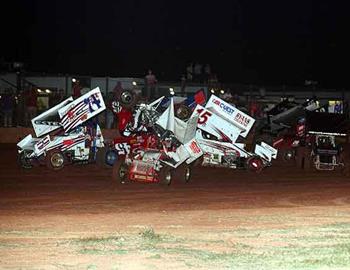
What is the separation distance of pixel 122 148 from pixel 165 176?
6.35 ft

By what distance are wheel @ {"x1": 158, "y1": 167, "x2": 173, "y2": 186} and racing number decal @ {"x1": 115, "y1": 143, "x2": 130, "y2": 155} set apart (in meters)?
1.20

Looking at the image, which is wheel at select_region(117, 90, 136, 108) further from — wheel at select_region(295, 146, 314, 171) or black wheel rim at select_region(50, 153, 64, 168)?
wheel at select_region(295, 146, 314, 171)

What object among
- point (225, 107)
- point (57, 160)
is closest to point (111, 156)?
point (57, 160)

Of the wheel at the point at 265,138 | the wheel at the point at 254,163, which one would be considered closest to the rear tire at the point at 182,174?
the wheel at the point at 254,163

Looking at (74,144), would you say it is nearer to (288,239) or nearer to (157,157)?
(157,157)

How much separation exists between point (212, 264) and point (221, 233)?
5.96ft

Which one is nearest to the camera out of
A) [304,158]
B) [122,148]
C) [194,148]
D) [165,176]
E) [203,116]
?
[165,176]

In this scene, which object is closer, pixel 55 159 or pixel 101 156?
pixel 101 156

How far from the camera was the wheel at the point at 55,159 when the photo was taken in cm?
1564

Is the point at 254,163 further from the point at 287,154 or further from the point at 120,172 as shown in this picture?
the point at 120,172

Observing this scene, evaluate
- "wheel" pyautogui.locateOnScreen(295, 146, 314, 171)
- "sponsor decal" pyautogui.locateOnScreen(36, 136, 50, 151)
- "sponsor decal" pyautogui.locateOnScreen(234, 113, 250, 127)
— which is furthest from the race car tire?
"wheel" pyautogui.locateOnScreen(295, 146, 314, 171)

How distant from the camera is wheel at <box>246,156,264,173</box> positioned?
16531 millimetres

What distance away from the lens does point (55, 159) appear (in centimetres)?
1573

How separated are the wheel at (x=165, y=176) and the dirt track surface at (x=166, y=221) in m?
0.26
